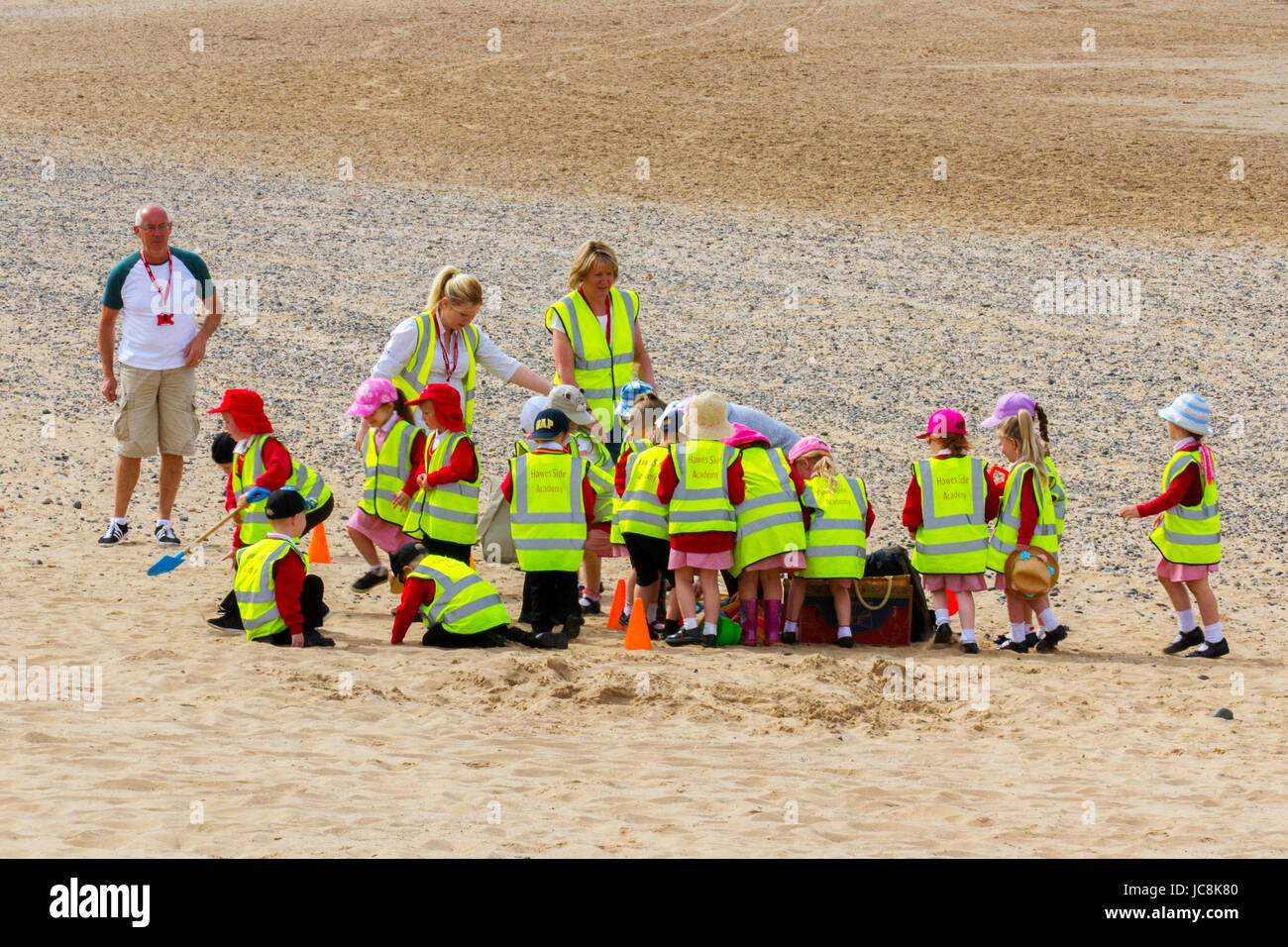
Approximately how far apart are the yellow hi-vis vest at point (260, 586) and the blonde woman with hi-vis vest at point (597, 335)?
2063 mm

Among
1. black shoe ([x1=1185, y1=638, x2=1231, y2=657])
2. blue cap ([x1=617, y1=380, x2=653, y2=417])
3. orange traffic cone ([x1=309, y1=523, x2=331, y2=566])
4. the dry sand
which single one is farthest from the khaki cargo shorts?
black shoe ([x1=1185, y1=638, x2=1231, y2=657])

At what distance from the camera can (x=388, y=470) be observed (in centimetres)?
967

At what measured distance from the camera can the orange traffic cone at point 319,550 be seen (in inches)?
437

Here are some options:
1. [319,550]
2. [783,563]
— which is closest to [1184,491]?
[783,563]

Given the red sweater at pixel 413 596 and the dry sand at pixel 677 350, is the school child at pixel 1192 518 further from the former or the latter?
the red sweater at pixel 413 596

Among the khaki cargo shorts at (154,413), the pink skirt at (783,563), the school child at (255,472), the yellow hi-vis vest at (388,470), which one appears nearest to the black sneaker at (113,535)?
the khaki cargo shorts at (154,413)

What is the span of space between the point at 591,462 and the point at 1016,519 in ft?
8.46

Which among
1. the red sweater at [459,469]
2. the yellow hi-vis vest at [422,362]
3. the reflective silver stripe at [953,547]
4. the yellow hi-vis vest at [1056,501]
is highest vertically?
the yellow hi-vis vest at [422,362]

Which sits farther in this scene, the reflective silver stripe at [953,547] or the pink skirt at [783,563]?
the reflective silver stripe at [953,547]

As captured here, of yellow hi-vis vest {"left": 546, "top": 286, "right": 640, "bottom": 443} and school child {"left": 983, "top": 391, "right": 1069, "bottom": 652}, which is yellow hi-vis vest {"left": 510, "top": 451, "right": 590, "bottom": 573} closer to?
yellow hi-vis vest {"left": 546, "top": 286, "right": 640, "bottom": 443}

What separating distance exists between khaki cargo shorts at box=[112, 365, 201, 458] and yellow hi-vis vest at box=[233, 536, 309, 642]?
101 inches

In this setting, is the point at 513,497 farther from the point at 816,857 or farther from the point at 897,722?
the point at 816,857

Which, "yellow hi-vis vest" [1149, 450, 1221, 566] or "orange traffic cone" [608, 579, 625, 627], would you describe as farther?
"orange traffic cone" [608, 579, 625, 627]

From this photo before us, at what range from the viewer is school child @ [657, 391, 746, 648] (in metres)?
9.12
